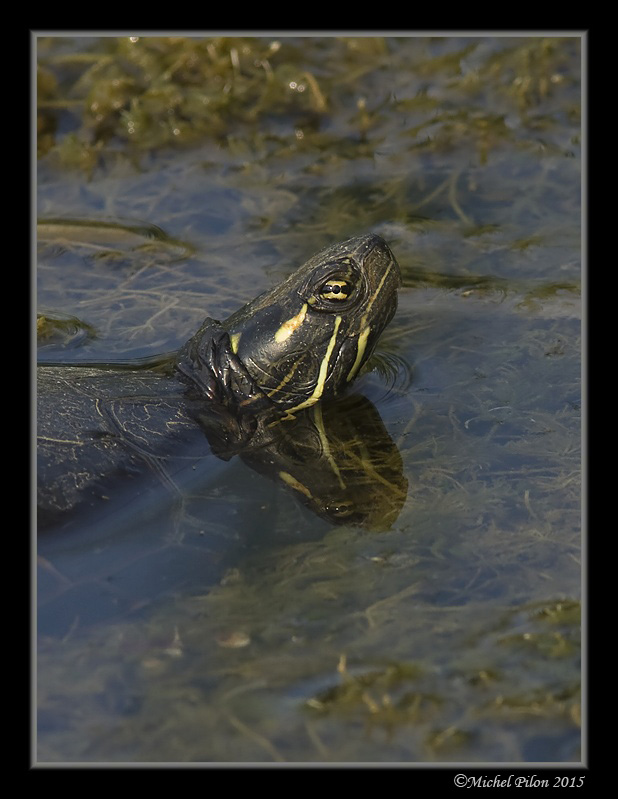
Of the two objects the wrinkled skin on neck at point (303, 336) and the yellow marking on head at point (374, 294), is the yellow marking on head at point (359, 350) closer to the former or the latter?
the wrinkled skin on neck at point (303, 336)

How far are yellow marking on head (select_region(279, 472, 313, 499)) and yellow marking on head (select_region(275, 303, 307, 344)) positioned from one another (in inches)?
30.2

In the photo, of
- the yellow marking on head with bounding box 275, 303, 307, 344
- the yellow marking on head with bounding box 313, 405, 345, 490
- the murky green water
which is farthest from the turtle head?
the murky green water

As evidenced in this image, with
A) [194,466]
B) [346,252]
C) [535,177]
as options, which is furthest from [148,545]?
[535,177]

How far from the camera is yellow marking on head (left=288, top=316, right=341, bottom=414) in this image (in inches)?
229

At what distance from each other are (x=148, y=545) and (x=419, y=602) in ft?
4.50

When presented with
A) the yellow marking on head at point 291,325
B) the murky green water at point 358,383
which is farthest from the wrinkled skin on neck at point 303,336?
the murky green water at point 358,383

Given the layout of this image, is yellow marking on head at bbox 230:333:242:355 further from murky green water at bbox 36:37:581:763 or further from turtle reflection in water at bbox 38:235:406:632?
murky green water at bbox 36:37:581:763

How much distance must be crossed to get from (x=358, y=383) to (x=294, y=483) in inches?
40.5

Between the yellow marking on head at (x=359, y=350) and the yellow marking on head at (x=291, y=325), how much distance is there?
Result: 34cm

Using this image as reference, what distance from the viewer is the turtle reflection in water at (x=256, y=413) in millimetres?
5410

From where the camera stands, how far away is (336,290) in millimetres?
5750

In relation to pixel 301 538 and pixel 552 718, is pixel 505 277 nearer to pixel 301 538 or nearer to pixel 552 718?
pixel 301 538

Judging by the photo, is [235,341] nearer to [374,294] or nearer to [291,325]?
[291,325]

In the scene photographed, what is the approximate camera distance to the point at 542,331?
6785 mm
